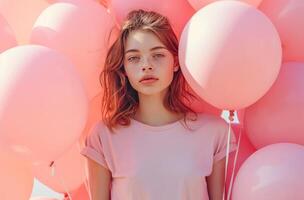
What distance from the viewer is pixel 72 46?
2381mm

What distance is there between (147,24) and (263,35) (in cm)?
49

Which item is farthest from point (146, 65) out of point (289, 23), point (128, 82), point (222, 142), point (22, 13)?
point (22, 13)

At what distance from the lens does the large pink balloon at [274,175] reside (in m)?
2.05

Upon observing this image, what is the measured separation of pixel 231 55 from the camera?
207 cm

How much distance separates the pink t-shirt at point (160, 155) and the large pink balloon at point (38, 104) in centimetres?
24

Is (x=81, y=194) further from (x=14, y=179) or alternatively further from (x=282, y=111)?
(x=282, y=111)

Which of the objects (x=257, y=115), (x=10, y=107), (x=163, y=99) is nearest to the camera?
(x=10, y=107)

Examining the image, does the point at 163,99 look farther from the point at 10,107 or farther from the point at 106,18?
the point at 10,107

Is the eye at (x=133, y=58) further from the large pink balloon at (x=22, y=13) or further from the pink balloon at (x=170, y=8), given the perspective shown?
the large pink balloon at (x=22, y=13)

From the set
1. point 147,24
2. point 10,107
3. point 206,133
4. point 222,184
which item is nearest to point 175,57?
point 147,24

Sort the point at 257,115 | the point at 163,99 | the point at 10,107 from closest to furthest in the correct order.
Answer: the point at 10,107 → the point at 257,115 → the point at 163,99

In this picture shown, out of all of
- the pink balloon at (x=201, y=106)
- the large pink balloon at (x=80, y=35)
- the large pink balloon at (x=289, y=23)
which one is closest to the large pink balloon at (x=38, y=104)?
the large pink balloon at (x=80, y=35)

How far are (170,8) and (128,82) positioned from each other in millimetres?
353

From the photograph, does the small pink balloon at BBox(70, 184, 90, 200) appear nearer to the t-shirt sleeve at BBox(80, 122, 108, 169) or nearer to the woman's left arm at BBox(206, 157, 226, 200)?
the t-shirt sleeve at BBox(80, 122, 108, 169)
